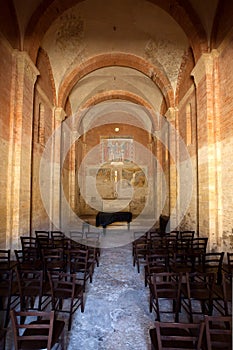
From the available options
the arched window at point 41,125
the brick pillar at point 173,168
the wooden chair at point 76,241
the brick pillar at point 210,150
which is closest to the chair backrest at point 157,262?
the wooden chair at point 76,241

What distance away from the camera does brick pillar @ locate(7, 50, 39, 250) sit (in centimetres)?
688

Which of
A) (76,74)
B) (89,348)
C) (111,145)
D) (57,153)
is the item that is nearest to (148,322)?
(89,348)

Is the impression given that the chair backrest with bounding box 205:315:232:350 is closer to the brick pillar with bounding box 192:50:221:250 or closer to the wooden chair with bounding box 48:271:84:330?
the wooden chair with bounding box 48:271:84:330

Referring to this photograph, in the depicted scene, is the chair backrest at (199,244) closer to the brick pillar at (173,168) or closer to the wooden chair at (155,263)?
the wooden chair at (155,263)

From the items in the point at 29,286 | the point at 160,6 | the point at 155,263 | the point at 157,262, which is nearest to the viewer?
the point at 29,286

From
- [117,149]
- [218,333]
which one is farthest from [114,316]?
[117,149]

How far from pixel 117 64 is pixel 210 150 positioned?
6704 millimetres

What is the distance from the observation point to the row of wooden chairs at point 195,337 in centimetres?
215

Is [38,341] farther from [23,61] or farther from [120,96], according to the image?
[120,96]

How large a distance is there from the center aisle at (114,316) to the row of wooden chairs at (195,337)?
703mm

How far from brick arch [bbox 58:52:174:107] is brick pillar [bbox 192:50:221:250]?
3.77 metres

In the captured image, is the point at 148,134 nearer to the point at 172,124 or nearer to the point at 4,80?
the point at 172,124

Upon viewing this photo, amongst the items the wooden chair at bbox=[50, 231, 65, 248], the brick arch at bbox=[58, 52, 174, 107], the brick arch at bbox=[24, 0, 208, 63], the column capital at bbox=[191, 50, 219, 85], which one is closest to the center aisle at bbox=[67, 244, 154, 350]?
the wooden chair at bbox=[50, 231, 65, 248]

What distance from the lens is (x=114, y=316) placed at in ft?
13.1
